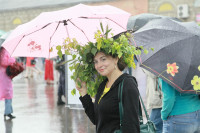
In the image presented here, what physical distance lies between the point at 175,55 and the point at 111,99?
108 cm

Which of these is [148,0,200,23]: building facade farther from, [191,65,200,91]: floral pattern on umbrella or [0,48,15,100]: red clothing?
[191,65,200,91]: floral pattern on umbrella

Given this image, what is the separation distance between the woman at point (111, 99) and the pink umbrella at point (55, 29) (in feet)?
Answer: 3.04

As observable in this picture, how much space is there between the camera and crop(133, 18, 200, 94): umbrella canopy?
3.60 m

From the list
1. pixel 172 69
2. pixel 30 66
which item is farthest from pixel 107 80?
pixel 30 66

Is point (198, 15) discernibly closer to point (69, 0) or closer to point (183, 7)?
point (183, 7)

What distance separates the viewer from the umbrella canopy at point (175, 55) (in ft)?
11.8

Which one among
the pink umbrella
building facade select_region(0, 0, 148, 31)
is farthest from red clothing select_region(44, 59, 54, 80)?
building facade select_region(0, 0, 148, 31)

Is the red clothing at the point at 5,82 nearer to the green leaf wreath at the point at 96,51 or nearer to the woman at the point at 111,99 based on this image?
the green leaf wreath at the point at 96,51

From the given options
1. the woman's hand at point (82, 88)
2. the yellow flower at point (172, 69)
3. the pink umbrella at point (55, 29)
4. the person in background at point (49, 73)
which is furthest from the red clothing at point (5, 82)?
the person in background at point (49, 73)

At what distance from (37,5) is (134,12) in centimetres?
1180

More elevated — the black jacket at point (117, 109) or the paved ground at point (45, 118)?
the black jacket at point (117, 109)

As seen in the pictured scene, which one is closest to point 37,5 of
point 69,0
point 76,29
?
point 69,0

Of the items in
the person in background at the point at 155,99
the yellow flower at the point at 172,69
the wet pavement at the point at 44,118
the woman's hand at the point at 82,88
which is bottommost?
the wet pavement at the point at 44,118

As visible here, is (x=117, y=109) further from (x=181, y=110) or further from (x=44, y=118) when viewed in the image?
(x=44, y=118)
